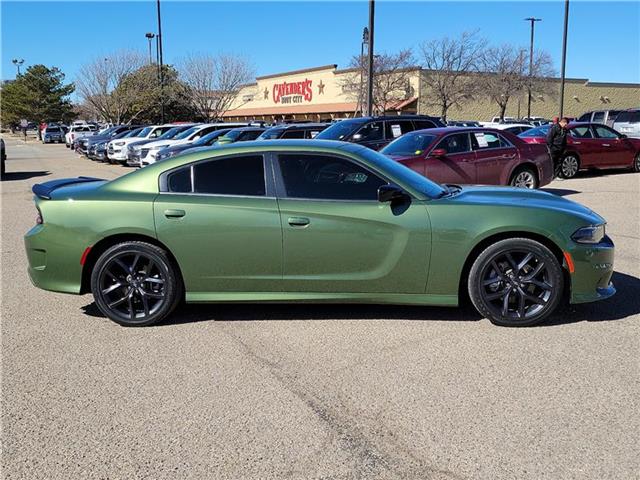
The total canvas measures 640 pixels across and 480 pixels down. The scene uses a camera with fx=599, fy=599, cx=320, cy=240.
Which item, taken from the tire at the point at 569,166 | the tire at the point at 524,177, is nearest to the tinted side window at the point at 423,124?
the tire at the point at 524,177

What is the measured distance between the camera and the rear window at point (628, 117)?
71.7 ft

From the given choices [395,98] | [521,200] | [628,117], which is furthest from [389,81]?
[521,200]

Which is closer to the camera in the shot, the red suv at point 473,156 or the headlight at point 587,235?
the headlight at point 587,235

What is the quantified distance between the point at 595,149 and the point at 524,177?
21.2ft

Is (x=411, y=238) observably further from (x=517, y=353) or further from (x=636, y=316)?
(x=636, y=316)

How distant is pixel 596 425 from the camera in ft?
10.8

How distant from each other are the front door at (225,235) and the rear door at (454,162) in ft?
21.6

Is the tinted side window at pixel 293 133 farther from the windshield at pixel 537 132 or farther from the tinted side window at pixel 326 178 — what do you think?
the tinted side window at pixel 326 178

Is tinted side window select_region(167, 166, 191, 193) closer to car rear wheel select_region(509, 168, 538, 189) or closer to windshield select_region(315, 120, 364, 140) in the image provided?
car rear wheel select_region(509, 168, 538, 189)

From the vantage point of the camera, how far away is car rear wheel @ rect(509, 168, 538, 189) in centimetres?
1182

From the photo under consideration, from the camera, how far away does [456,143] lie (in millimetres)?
11453

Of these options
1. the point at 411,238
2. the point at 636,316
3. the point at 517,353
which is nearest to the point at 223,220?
the point at 411,238

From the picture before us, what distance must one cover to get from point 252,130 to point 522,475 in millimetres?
15632

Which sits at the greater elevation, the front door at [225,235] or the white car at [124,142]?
the white car at [124,142]
